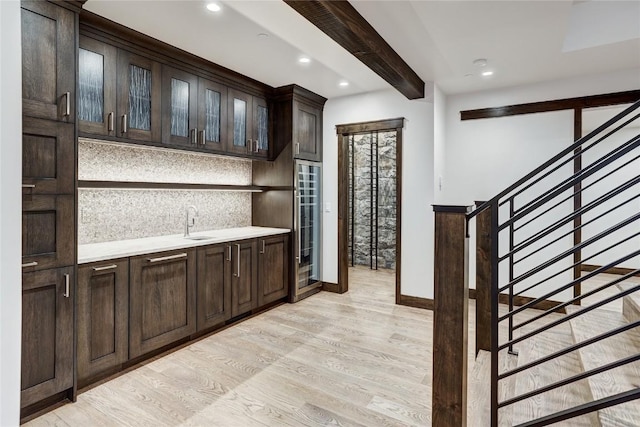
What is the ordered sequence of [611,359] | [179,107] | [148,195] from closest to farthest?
[611,359] < [179,107] < [148,195]

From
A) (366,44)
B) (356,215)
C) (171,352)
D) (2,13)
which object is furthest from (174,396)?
(356,215)

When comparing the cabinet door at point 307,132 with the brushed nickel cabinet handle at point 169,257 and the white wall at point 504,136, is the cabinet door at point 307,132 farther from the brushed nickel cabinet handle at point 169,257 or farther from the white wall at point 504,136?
the brushed nickel cabinet handle at point 169,257

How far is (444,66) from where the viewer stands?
3555 mm

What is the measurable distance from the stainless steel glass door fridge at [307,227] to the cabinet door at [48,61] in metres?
2.48

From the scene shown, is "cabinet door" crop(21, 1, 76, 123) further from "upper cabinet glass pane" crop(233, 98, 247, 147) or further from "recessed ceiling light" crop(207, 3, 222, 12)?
"upper cabinet glass pane" crop(233, 98, 247, 147)

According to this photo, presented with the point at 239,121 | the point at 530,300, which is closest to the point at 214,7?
the point at 239,121

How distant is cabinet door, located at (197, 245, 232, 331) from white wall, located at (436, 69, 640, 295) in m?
2.63

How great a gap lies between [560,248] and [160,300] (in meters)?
4.19

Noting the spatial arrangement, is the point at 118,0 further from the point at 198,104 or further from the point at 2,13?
the point at 2,13

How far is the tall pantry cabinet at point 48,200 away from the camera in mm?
2004

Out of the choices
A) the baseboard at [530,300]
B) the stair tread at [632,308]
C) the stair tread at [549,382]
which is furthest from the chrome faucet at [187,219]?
the stair tread at [632,308]

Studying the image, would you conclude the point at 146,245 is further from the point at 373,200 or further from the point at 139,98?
the point at 373,200

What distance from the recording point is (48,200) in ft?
6.84

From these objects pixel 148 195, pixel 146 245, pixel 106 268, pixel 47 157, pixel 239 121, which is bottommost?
pixel 106 268
